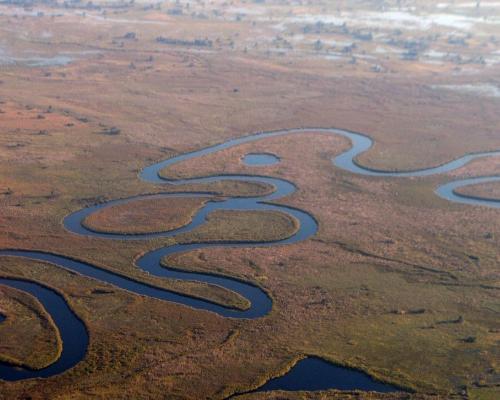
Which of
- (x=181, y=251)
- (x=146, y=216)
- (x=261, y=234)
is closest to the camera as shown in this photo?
(x=181, y=251)

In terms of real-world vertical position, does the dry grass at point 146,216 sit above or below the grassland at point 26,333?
above

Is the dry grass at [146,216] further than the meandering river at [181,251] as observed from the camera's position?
Yes

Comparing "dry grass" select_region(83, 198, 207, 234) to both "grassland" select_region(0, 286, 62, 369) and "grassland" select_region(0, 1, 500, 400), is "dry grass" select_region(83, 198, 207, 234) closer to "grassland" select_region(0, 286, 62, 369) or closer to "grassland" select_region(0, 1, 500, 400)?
"grassland" select_region(0, 1, 500, 400)

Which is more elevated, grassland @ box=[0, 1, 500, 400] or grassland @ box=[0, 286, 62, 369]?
grassland @ box=[0, 1, 500, 400]

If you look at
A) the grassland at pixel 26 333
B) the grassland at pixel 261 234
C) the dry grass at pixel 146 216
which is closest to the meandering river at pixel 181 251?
the grassland at pixel 26 333

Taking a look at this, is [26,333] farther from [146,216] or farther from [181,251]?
[146,216]

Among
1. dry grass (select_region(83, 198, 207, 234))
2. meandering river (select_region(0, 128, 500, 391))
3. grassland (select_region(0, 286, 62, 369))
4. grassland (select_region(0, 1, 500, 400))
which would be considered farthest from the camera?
dry grass (select_region(83, 198, 207, 234))

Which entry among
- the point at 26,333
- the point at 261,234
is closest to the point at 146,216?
the point at 261,234

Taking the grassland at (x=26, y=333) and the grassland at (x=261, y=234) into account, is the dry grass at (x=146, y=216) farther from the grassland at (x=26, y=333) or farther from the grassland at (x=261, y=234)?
the grassland at (x=26, y=333)

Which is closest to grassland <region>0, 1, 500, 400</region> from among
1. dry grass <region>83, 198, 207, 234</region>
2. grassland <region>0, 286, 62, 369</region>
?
grassland <region>0, 286, 62, 369</region>
